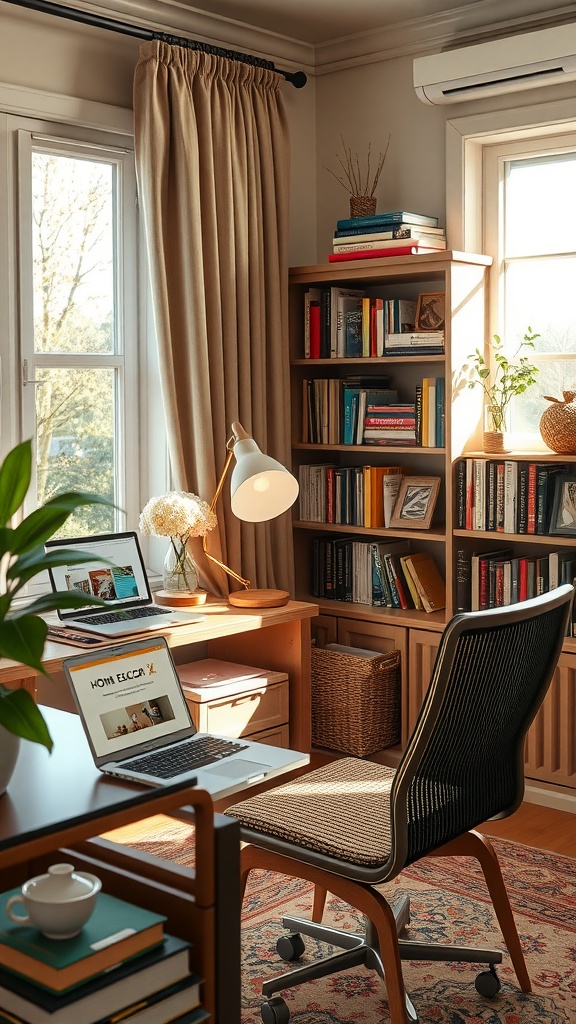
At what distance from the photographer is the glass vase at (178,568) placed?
12.2ft

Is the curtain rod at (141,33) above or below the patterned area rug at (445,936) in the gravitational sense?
above

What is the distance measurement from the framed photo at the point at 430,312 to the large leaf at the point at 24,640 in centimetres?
280

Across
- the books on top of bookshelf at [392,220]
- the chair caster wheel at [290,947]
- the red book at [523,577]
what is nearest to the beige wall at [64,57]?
the books on top of bookshelf at [392,220]

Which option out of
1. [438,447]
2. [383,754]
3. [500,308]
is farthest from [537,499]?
[383,754]

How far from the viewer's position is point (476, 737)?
7.22ft

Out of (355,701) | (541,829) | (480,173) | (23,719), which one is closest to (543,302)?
(480,173)

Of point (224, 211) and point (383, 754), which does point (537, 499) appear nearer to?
point (383, 754)

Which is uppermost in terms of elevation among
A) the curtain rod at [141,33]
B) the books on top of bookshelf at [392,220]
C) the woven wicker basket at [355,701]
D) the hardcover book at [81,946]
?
the curtain rod at [141,33]

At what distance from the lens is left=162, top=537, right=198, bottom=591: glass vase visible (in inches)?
147

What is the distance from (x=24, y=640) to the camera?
140 centimetres

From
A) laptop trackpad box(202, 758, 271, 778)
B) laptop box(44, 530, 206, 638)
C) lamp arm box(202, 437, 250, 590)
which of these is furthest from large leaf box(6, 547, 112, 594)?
lamp arm box(202, 437, 250, 590)

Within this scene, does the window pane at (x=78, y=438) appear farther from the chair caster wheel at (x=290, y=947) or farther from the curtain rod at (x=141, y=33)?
the chair caster wheel at (x=290, y=947)


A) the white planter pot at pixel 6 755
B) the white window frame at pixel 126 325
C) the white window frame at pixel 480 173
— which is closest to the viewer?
the white planter pot at pixel 6 755

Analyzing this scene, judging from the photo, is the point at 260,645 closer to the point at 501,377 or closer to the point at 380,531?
the point at 380,531
